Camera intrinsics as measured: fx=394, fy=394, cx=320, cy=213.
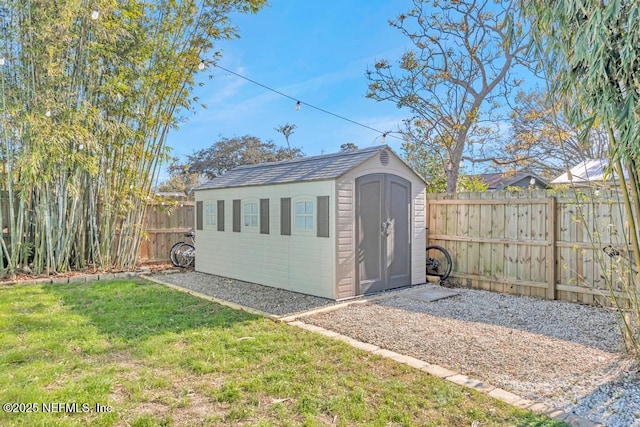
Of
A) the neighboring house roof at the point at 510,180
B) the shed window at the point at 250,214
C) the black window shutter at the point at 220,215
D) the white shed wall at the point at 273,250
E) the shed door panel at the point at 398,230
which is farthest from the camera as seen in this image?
the neighboring house roof at the point at 510,180

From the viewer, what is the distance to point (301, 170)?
630 cm

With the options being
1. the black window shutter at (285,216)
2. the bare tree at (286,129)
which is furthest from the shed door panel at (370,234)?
the bare tree at (286,129)

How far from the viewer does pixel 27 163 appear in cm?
595

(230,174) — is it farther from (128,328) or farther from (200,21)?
(128,328)

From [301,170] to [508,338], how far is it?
3.78 meters

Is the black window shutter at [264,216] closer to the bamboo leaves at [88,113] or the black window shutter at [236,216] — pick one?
the black window shutter at [236,216]

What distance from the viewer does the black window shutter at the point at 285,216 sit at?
237 inches

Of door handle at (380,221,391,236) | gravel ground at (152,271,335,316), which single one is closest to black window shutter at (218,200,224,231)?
gravel ground at (152,271,335,316)

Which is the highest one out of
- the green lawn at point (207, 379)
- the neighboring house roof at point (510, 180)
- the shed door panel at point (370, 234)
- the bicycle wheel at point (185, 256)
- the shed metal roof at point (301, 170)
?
the neighboring house roof at point (510, 180)

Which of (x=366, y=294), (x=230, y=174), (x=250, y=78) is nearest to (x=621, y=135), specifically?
(x=366, y=294)

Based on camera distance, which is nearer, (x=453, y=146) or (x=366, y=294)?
(x=366, y=294)

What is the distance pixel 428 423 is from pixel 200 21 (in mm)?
7419

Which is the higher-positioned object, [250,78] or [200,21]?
[200,21]

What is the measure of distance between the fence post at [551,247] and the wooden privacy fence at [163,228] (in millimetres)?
7304
